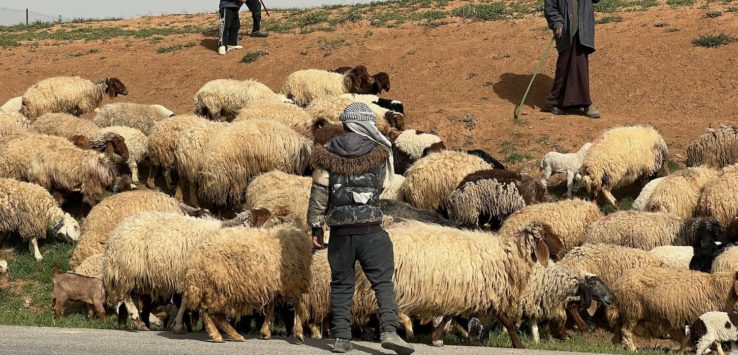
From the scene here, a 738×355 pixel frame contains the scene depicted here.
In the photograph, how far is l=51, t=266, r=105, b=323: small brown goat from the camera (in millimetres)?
11414

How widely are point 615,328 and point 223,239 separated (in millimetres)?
4330

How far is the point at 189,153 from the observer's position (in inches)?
596

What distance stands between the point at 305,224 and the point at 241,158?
9.49ft

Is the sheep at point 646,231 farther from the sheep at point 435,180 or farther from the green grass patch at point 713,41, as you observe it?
the green grass patch at point 713,41

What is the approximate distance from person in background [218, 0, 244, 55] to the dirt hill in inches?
15.9

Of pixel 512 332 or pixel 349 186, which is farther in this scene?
pixel 512 332

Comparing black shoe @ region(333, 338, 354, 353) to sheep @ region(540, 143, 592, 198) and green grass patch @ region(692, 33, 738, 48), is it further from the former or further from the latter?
green grass patch @ region(692, 33, 738, 48)

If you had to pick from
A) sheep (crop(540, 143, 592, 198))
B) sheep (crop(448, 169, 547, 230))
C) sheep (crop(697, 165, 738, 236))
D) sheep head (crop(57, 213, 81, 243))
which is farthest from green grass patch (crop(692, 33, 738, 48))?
sheep head (crop(57, 213, 81, 243))

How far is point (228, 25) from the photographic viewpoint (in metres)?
24.5

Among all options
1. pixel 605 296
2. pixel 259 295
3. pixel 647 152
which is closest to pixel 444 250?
pixel 259 295

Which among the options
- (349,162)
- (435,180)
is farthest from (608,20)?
(349,162)

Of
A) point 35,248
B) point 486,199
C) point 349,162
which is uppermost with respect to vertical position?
point 349,162

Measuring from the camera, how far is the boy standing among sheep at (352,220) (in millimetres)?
8383

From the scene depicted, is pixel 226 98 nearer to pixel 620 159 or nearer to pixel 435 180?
pixel 435 180
